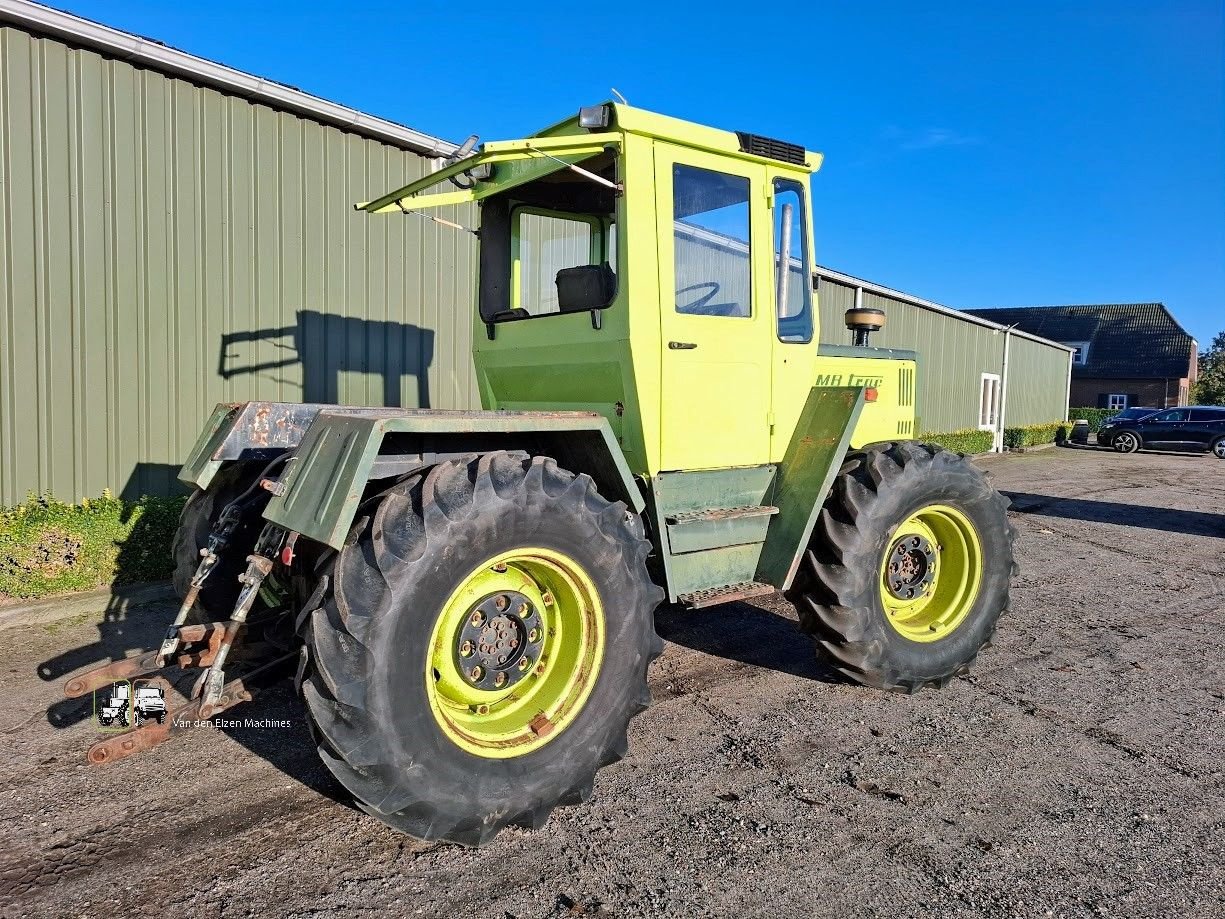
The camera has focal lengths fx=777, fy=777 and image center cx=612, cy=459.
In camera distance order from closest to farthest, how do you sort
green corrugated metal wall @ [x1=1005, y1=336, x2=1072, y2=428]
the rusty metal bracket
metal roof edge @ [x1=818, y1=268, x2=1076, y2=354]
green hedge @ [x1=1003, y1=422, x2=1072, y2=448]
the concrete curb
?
the rusty metal bracket
the concrete curb
metal roof edge @ [x1=818, y1=268, x2=1076, y2=354]
green hedge @ [x1=1003, y1=422, x2=1072, y2=448]
green corrugated metal wall @ [x1=1005, y1=336, x2=1072, y2=428]

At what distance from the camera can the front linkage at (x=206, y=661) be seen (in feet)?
8.36

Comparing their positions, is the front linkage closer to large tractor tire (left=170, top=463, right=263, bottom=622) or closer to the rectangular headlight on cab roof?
large tractor tire (left=170, top=463, right=263, bottom=622)

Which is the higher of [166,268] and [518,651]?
[166,268]

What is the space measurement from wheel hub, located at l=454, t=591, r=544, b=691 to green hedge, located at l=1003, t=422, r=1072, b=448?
81.7 feet

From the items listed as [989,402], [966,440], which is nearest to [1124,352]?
[989,402]

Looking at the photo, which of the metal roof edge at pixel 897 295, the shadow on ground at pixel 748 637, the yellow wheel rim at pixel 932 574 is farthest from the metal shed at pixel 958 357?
the yellow wheel rim at pixel 932 574

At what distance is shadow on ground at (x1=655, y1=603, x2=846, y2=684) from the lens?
15.0 ft

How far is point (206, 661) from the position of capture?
2.83m

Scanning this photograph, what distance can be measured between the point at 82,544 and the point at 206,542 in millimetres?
2946

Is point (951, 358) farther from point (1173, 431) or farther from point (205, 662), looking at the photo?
point (205, 662)

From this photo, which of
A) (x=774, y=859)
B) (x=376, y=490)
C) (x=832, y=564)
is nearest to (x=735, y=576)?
(x=832, y=564)

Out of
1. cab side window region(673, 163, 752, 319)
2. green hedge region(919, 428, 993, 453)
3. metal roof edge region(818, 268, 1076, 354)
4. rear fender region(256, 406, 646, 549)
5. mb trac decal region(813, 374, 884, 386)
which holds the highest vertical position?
metal roof edge region(818, 268, 1076, 354)

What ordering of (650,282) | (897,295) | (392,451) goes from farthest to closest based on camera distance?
(897,295) → (650,282) → (392,451)

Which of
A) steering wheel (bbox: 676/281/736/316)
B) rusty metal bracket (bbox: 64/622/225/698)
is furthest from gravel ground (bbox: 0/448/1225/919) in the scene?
steering wheel (bbox: 676/281/736/316)
